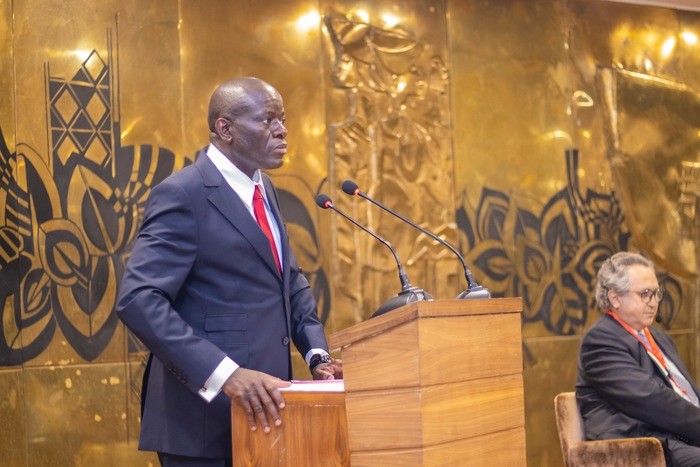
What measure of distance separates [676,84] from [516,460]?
5.29 m

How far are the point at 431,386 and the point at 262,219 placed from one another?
88 centimetres

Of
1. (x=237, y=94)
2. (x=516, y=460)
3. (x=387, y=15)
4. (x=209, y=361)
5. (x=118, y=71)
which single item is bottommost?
(x=516, y=460)

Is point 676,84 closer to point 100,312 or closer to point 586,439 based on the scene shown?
point 586,439

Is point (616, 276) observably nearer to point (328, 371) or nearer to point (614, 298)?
point (614, 298)

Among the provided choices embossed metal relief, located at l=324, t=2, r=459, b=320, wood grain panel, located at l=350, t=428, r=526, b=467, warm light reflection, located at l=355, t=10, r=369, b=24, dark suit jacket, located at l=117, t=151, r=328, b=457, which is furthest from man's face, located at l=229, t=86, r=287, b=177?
warm light reflection, located at l=355, t=10, r=369, b=24

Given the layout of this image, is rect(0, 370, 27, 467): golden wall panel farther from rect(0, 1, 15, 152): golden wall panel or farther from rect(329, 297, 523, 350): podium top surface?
rect(329, 297, 523, 350): podium top surface

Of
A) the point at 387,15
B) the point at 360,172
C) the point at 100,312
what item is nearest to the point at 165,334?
the point at 100,312

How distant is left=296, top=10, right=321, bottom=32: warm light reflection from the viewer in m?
5.62

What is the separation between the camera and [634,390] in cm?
381

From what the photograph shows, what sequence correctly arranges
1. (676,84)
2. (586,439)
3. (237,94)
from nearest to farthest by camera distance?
1. (237,94)
2. (586,439)
3. (676,84)

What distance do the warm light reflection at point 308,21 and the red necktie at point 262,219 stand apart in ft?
9.87

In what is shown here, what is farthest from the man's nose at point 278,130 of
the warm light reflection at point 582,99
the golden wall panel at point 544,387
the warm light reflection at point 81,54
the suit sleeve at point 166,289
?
the warm light reflection at point 582,99

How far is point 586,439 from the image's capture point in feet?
12.9

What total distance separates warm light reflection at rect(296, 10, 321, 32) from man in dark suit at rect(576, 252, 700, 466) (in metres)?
2.40
